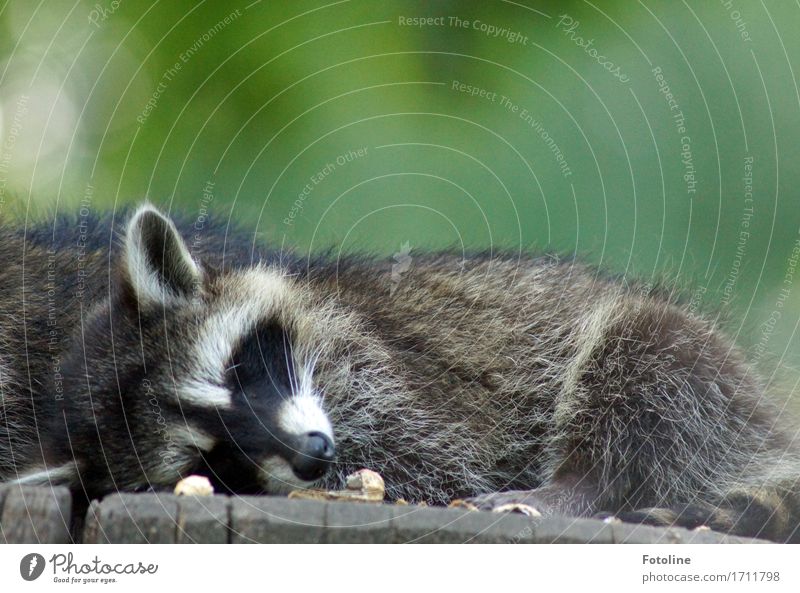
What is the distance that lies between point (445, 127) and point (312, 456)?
3.58 m

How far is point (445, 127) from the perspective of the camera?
6.86 meters

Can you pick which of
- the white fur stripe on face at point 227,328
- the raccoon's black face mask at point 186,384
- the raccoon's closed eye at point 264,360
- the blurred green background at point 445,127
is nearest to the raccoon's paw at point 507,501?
the raccoon's black face mask at point 186,384

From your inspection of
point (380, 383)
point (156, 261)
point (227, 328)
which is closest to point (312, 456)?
point (227, 328)

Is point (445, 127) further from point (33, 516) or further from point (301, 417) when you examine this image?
point (33, 516)

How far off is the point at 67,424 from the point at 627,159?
399 cm

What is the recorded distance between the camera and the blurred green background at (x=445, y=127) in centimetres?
588

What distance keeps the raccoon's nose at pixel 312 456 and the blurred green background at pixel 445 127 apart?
181 cm

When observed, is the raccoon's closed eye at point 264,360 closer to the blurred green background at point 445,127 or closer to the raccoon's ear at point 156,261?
the raccoon's ear at point 156,261

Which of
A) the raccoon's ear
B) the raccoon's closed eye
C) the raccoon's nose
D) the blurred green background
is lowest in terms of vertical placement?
the raccoon's nose

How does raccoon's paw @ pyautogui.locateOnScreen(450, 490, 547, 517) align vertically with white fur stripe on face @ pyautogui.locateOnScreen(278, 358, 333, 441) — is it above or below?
below

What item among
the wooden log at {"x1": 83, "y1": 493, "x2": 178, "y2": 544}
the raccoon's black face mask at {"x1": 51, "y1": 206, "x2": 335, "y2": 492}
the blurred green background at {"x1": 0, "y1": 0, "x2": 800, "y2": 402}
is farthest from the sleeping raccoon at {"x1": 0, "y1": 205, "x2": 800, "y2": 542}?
the wooden log at {"x1": 83, "y1": 493, "x2": 178, "y2": 544}

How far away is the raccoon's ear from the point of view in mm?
4418

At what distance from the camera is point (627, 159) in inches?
261

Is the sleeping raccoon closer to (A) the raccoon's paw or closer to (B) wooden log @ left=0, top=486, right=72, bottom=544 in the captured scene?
(A) the raccoon's paw
